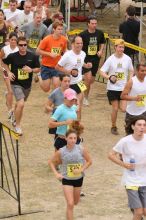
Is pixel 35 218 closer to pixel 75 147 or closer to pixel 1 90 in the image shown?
pixel 75 147

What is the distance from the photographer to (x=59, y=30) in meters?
13.3

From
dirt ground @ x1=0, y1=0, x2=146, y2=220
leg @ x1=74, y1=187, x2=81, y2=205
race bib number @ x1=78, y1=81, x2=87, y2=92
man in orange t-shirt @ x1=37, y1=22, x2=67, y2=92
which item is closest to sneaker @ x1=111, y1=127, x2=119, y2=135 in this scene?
dirt ground @ x1=0, y1=0, x2=146, y2=220

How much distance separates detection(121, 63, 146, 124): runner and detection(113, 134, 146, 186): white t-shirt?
97.1 inches

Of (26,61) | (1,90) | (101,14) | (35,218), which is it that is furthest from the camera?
(101,14)

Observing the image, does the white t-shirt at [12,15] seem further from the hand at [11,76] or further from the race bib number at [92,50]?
the hand at [11,76]

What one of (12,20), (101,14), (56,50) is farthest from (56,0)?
(56,50)

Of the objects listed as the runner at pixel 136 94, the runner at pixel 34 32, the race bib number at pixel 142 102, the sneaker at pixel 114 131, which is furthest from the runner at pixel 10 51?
the race bib number at pixel 142 102

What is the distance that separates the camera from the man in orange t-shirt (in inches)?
528

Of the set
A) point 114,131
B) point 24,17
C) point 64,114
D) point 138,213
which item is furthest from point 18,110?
point 138,213

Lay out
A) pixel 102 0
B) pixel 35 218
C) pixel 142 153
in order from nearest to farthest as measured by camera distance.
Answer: pixel 142 153
pixel 35 218
pixel 102 0

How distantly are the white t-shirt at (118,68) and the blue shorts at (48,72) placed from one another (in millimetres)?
1254

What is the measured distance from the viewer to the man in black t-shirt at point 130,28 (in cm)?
1573

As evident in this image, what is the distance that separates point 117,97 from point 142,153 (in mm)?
4286

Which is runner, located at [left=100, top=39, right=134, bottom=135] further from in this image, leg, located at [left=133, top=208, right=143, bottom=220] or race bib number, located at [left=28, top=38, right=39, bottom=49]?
leg, located at [left=133, top=208, right=143, bottom=220]
